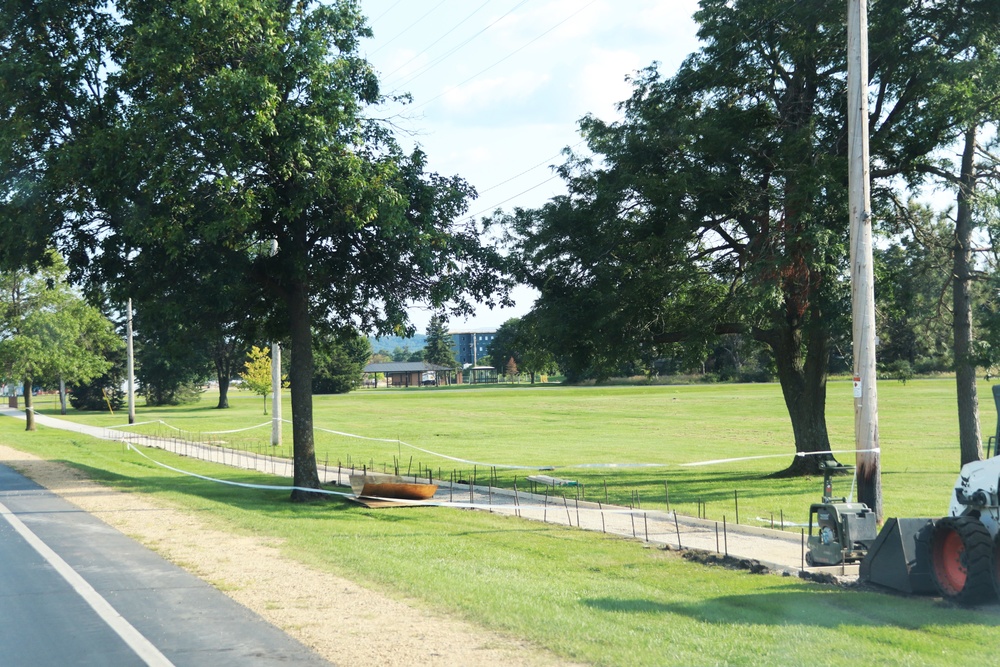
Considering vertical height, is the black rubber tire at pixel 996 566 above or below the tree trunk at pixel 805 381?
below

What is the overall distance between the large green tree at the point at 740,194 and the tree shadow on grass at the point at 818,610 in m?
10.7

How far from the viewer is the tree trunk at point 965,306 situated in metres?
21.8

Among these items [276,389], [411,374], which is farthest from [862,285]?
[411,374]

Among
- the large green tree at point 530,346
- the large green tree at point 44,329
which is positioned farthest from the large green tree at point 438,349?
the large green tree at point 530,346

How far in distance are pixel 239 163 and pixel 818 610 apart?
1319cm

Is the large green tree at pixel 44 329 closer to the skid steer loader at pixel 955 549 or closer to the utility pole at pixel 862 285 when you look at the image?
the utility pole at pixel 862 285

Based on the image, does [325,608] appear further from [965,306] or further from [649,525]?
[965,306]

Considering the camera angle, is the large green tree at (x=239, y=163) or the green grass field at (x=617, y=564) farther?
the large green tree at (x=239, y=163)

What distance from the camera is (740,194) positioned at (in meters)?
21.7

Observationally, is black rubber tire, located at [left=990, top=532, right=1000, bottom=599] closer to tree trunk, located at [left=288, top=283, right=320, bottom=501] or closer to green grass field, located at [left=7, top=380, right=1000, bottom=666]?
green grass field, located at [left=7, top=380, right=1000, bottom=666]

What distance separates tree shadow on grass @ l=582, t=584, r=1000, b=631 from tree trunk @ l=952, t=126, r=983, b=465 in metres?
14.4

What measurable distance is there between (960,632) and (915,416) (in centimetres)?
4799

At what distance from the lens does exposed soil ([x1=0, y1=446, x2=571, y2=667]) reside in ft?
24.2

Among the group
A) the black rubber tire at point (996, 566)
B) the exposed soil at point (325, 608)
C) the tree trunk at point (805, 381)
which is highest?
the tree trunk at point (805, 381)
